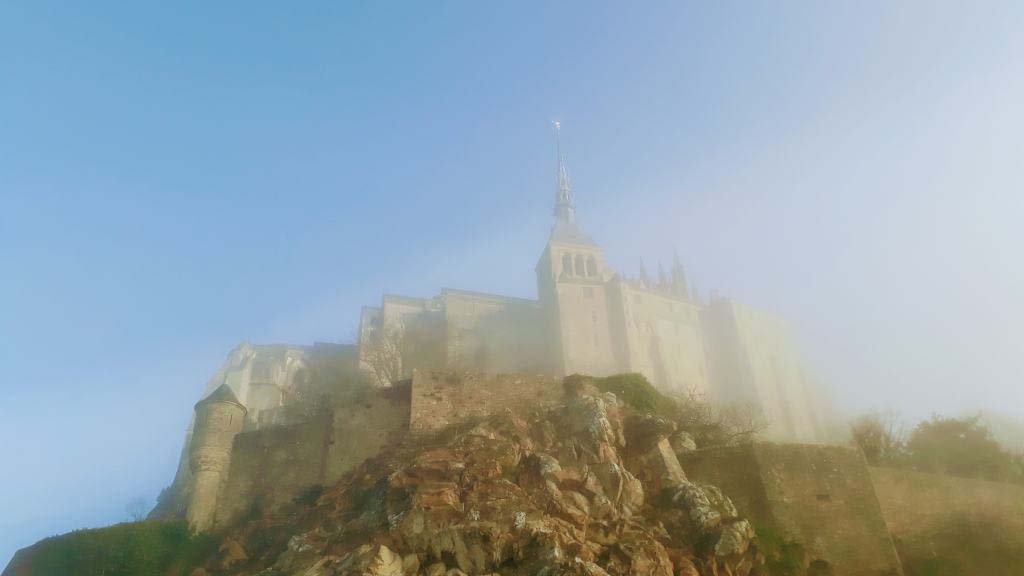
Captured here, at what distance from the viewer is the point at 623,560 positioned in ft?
57.3

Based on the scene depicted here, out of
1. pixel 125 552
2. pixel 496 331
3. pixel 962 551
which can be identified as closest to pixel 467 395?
pixel 125 552

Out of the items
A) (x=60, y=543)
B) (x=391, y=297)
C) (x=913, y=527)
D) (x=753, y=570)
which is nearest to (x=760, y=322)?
(x=391, y=297)

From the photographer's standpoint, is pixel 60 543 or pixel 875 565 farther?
pixel 60 543

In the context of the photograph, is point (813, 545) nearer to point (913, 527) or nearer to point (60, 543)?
point (913, 527)

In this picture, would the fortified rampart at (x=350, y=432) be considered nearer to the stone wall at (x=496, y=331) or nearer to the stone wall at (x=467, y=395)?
the stone wall at (x=467, y=395)

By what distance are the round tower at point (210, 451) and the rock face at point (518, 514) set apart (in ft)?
8.30

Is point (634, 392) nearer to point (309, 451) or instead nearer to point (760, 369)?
point (309, 451)

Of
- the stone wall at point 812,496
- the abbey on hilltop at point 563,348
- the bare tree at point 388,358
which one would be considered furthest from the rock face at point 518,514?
the bare tree at point 388,358

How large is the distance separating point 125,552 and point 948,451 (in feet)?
106

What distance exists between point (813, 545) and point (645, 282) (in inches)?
2360

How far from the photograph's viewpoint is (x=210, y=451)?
27.3 meters

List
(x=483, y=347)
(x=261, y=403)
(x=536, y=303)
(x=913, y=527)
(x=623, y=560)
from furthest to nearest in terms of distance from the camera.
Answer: (x=536, y=303)
(x=483, y=347)
(x=261, y=403)
(x=913, y=527)
(x=623, y=560)

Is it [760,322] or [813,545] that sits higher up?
[760,322]

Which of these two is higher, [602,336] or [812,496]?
[602,336]
